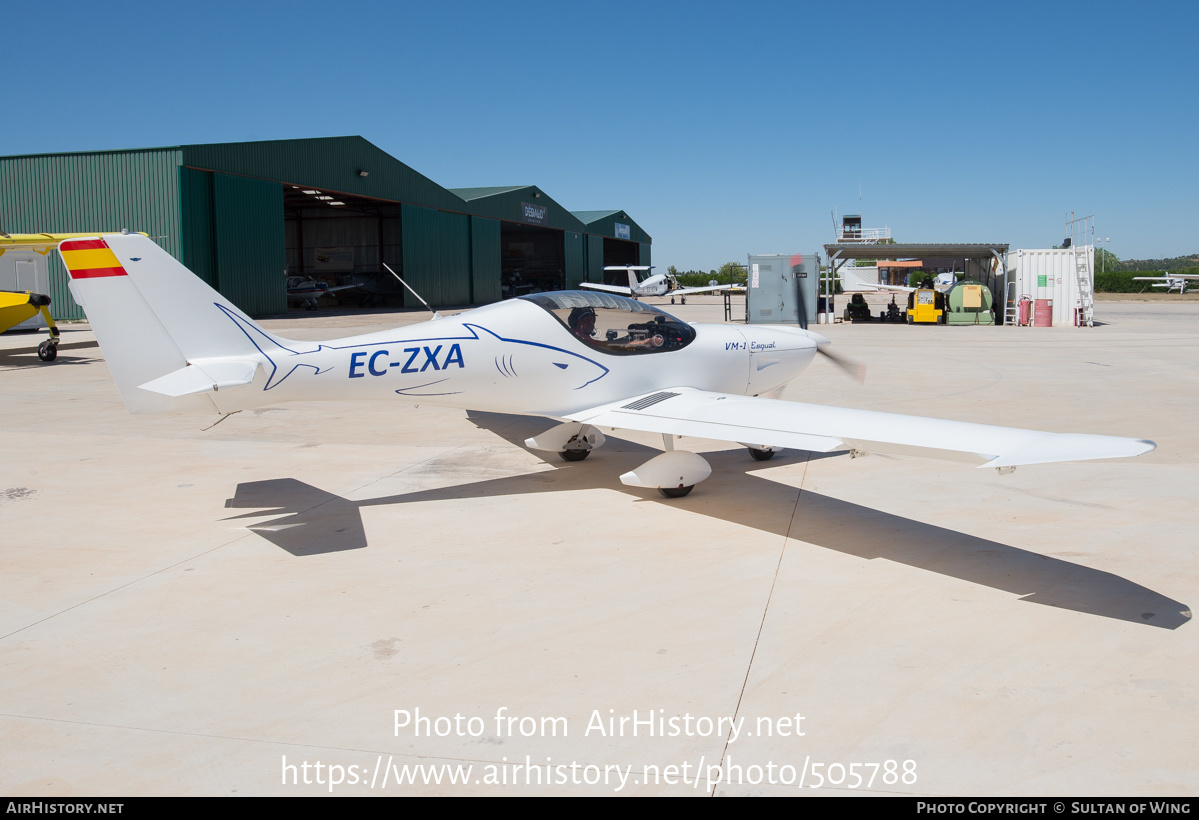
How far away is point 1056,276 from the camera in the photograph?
30.8m

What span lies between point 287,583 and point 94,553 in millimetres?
1614

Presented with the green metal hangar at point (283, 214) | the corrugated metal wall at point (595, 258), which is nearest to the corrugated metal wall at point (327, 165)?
the green metal hangar at point (283, 214)

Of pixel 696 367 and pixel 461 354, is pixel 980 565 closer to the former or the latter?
pixel 696 367

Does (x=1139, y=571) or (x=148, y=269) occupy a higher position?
(x=148, y=269)

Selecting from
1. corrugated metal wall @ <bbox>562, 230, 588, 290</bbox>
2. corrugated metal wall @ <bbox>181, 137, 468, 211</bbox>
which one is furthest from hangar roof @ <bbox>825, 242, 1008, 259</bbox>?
corrugated metal wall @ <bbox>562, 230, 588, 290</bbox>

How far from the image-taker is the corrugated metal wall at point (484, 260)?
172 ft

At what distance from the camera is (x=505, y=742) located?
3.39 meters

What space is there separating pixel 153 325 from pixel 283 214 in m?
36.7

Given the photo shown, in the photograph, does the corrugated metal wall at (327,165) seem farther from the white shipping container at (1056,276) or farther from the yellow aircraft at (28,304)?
the white shipping container at (1056,276)

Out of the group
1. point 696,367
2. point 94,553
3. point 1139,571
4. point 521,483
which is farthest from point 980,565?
point 94,553

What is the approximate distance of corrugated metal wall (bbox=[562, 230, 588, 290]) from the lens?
65438 mm

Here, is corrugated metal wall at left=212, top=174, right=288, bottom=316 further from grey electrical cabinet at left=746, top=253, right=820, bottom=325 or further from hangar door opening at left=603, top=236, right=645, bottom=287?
hangar door opening at left=603, top=236, right=645, bottom=287

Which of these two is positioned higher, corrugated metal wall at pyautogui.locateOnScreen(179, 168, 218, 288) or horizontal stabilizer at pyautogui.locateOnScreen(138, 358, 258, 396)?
corrugated metal wall at pyautogui.locateOnScreen(179, 168, 218, 288)

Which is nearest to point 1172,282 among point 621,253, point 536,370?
point 621,253
